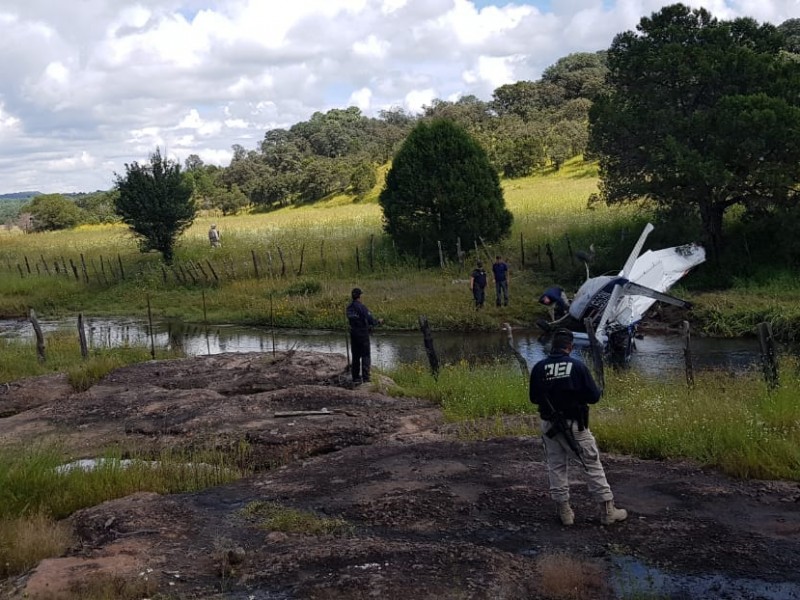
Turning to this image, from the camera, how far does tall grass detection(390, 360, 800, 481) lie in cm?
864

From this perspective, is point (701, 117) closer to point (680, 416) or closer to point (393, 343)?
point (393, 343)

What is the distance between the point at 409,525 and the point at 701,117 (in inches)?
817

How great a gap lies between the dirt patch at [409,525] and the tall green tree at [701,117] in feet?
54.9

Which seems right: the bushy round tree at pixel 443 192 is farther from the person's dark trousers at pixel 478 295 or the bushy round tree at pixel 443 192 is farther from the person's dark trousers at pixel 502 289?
the person's dark trousers at pixel 478 295

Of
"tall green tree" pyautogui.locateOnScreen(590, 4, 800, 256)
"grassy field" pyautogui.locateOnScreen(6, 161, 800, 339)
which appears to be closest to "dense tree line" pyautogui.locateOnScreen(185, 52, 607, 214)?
"grassy field" pyautogui.locateOnScreen(6, 161, 800, 339)

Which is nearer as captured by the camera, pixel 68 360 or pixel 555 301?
pixel 68 360

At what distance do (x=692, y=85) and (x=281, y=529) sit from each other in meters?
23.0

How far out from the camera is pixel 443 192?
3219 centimetres

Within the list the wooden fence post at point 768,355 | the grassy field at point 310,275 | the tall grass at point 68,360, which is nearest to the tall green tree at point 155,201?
the grassy field at point 310,275

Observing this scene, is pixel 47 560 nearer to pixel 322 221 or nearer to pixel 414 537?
pixel 414 537

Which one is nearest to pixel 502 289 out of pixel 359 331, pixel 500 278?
pixel 500 278

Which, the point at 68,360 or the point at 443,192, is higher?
the point at 443,192

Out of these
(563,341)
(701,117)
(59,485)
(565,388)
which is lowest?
(59,485)

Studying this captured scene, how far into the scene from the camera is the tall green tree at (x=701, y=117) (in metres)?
23.6
